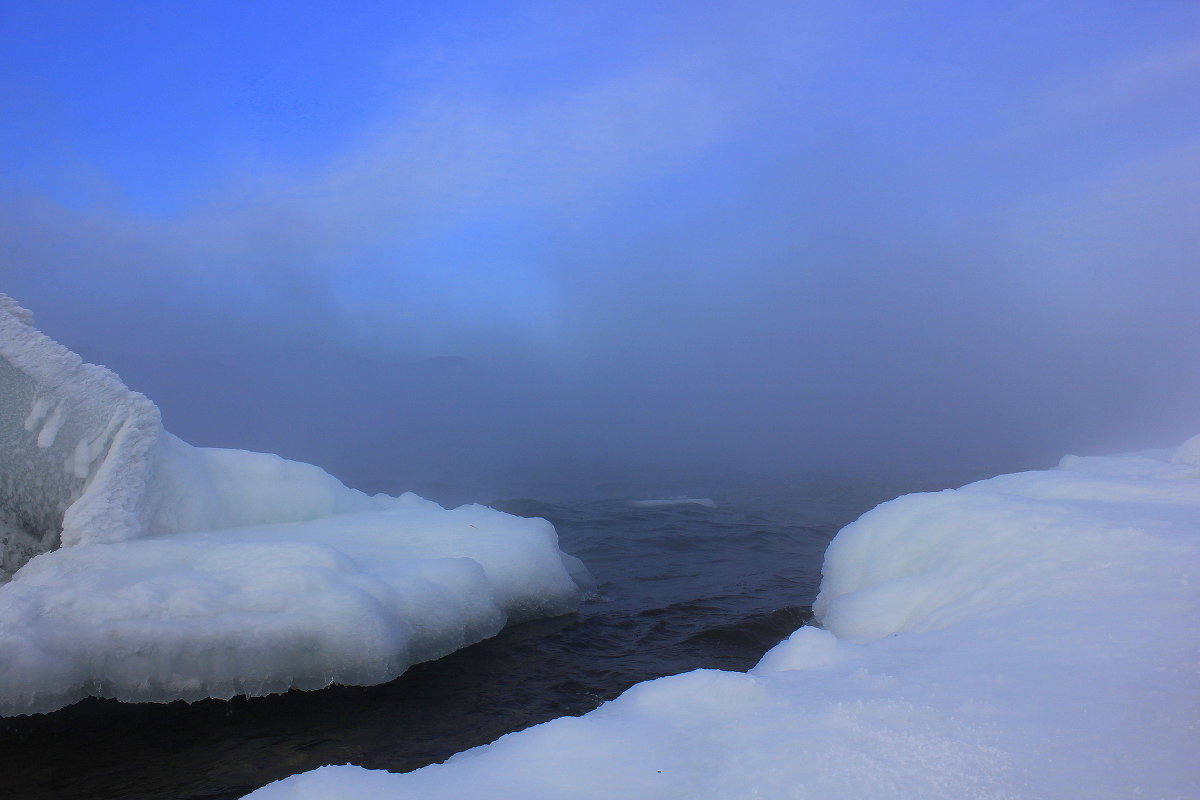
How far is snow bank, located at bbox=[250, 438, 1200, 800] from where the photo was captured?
5.82 feet

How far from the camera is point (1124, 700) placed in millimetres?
1976

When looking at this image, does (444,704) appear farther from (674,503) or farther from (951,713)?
(674,503)

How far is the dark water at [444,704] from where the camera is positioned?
11.2ft

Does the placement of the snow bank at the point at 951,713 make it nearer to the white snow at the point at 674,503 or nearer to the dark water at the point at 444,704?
the dark water at the point at 444,704

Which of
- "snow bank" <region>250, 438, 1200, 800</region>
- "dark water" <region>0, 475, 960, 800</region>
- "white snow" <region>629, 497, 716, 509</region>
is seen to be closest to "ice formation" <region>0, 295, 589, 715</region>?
"dark water" <region>0, 475, 960, 800</region>

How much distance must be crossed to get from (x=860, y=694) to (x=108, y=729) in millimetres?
4300

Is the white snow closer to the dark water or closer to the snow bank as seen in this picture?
the dark water

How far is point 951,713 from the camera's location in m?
2.12

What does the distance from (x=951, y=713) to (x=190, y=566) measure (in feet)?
16.2

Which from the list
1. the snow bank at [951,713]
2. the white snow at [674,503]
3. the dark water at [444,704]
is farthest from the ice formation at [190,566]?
the white snow at [674,503]

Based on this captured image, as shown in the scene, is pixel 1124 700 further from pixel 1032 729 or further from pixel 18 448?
pixel 18 448

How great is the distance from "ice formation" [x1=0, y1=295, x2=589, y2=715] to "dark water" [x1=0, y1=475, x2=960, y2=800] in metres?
0.19

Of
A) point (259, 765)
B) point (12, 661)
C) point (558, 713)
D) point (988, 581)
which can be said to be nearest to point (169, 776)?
point (259, 765)

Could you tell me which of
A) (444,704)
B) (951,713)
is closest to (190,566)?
(444,704)
